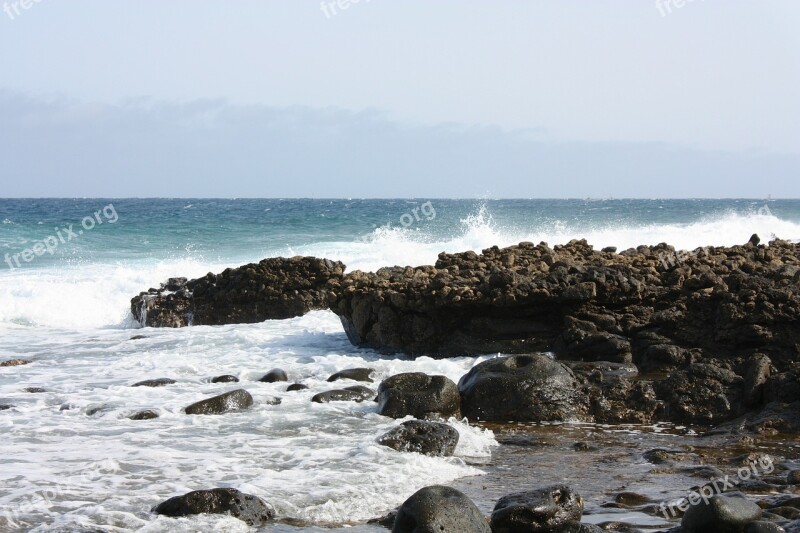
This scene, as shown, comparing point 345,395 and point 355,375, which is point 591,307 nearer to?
point 355,375

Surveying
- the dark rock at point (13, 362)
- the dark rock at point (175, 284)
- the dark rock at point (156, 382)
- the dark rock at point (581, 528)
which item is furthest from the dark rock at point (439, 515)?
the dark rock at point (175, 284)

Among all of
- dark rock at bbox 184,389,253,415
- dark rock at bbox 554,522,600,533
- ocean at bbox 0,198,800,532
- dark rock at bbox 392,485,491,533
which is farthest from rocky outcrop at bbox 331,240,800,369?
dark rock at bbox 392,485,491,533

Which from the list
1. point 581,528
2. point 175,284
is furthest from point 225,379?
point 175,284

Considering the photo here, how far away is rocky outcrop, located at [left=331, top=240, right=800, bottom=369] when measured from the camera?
9.66 meters

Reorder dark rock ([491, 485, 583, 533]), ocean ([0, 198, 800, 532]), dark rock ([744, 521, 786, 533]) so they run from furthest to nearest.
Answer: ocean ([0, 198, 800, 532]), dark rock ([491, 485, 583, 533]), dark rock ([744, 521, 786, 533])

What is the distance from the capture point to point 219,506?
566 cm

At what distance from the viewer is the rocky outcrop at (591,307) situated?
380 inches

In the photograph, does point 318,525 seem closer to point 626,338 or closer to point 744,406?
point 744,406

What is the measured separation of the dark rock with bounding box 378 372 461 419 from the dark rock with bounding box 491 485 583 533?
3.06 metres

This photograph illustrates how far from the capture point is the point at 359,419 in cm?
853

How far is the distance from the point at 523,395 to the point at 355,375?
94.6 inches

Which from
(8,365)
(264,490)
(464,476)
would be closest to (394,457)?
(464,476)

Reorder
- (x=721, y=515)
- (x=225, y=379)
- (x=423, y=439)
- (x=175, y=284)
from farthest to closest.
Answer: (x=175, y=284) < (x=225, y=379) < (x=423, y=439) < (x=721, y=515)

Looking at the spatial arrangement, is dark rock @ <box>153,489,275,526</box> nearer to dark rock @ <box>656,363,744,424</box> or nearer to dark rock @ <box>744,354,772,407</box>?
dark rock @ <box>656,363,744,424</box>
